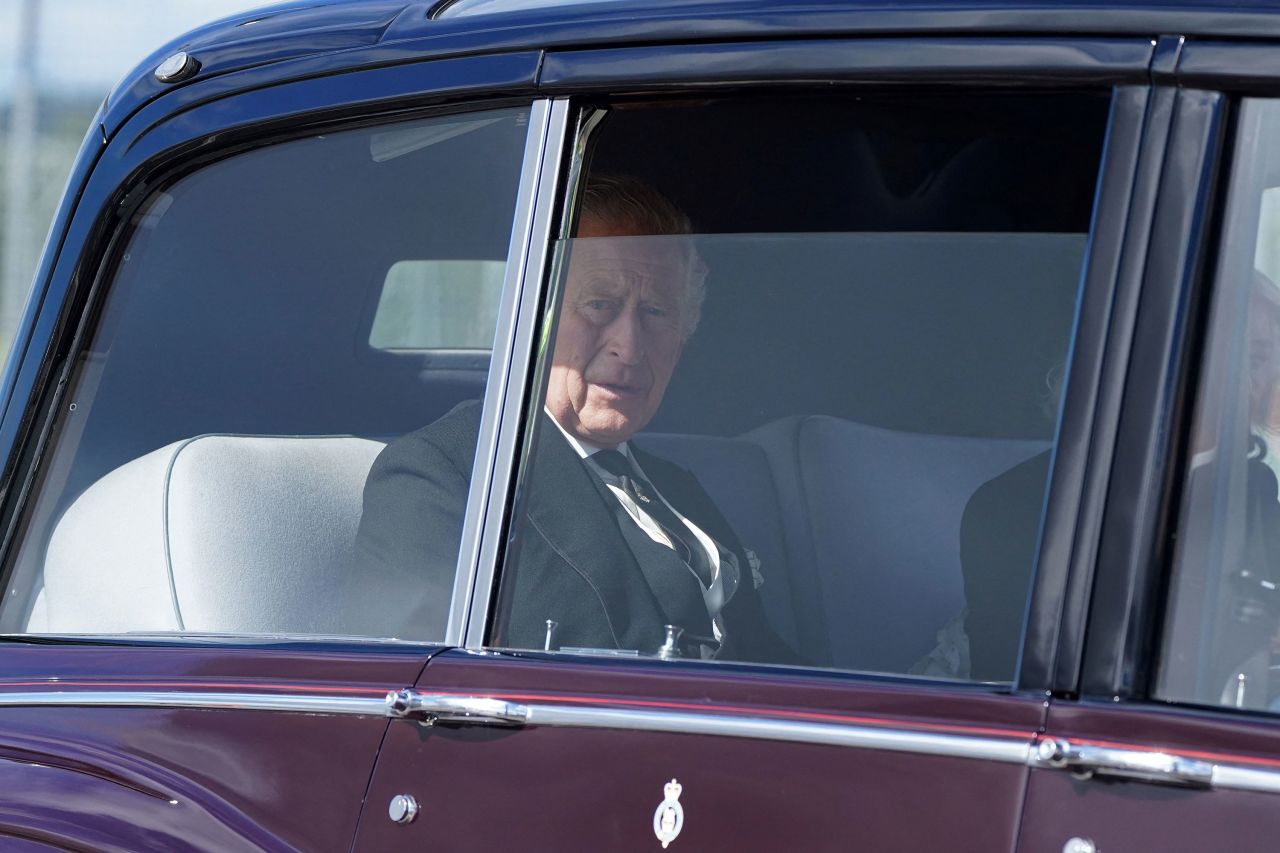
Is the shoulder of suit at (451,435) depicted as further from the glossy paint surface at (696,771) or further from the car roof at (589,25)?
the car roof at (589,25)

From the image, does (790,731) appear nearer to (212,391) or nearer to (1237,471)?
(1237,471)

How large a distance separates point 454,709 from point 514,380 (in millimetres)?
388

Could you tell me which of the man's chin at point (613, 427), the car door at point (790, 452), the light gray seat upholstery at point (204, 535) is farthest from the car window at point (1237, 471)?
the light gray seat upholstery at point (204, 535)

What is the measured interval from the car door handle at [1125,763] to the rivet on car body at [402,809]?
67 centimetres

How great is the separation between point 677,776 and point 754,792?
0.08 m

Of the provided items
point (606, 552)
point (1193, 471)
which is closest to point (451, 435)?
point (606, 552)

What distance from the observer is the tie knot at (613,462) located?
1.83 m

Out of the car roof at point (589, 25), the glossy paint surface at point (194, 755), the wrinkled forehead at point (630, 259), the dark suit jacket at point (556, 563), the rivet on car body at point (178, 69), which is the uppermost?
the car roof at point (589, 25)

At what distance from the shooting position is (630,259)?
187 centimetres

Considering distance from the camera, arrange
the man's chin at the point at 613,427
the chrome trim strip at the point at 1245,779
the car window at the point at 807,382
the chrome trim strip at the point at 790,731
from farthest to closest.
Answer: the man's chin at the point at 613,427
the car window at the point at 807,382
the chrome trim strip at the point at 790,731
the chrome trim strip at the point at 1245,779

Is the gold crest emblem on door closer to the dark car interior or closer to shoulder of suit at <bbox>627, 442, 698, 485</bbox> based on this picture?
the dark car interior

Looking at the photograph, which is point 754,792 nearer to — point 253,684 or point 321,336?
point 253,684

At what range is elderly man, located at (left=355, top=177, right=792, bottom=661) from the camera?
1746 millimetres

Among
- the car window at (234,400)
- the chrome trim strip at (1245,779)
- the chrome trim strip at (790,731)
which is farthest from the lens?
the car window at (234,400)
